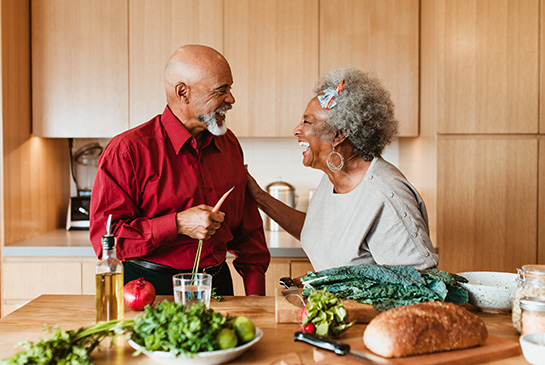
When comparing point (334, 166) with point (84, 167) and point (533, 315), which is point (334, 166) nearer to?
point (533, 315)

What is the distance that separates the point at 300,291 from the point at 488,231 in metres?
1.82

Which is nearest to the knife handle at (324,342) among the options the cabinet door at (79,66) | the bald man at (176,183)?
the bald man at (176,183)

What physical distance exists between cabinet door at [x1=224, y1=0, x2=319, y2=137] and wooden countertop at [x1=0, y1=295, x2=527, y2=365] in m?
1.83

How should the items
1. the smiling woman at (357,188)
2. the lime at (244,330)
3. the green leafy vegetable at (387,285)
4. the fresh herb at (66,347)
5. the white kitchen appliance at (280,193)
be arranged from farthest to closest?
the white kitchen appliance at (280,193) < the smiling woman at (357,188) < the green leafy vegetable at (387,285) < the lime at (244,330) < the fresh herb at (66,347)

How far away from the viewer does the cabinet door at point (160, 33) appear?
133 inches

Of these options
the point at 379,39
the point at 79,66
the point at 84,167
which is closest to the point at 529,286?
the point at 379,39

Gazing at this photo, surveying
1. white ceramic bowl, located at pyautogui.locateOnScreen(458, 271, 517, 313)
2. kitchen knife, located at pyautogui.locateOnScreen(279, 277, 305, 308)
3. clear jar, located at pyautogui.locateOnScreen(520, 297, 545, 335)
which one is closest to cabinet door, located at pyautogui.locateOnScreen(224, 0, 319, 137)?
kitchen knife, located at pyautogui.locateOnScreen(279, 277, 305, 308)

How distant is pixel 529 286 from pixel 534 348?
26cm

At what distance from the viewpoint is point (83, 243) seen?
10.5 ft

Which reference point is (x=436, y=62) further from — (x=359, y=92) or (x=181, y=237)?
(x=181, y=237)

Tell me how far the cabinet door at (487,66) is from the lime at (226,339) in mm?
2219

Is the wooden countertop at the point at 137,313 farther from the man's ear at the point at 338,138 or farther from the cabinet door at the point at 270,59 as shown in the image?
the cabinet door at the point at 270,59

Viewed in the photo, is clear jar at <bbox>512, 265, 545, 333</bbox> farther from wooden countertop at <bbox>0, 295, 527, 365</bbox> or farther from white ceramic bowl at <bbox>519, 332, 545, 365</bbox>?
white ceramic bowl at <bbox>519, 332, 545, 365</bbox>

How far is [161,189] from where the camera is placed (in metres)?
2.01
